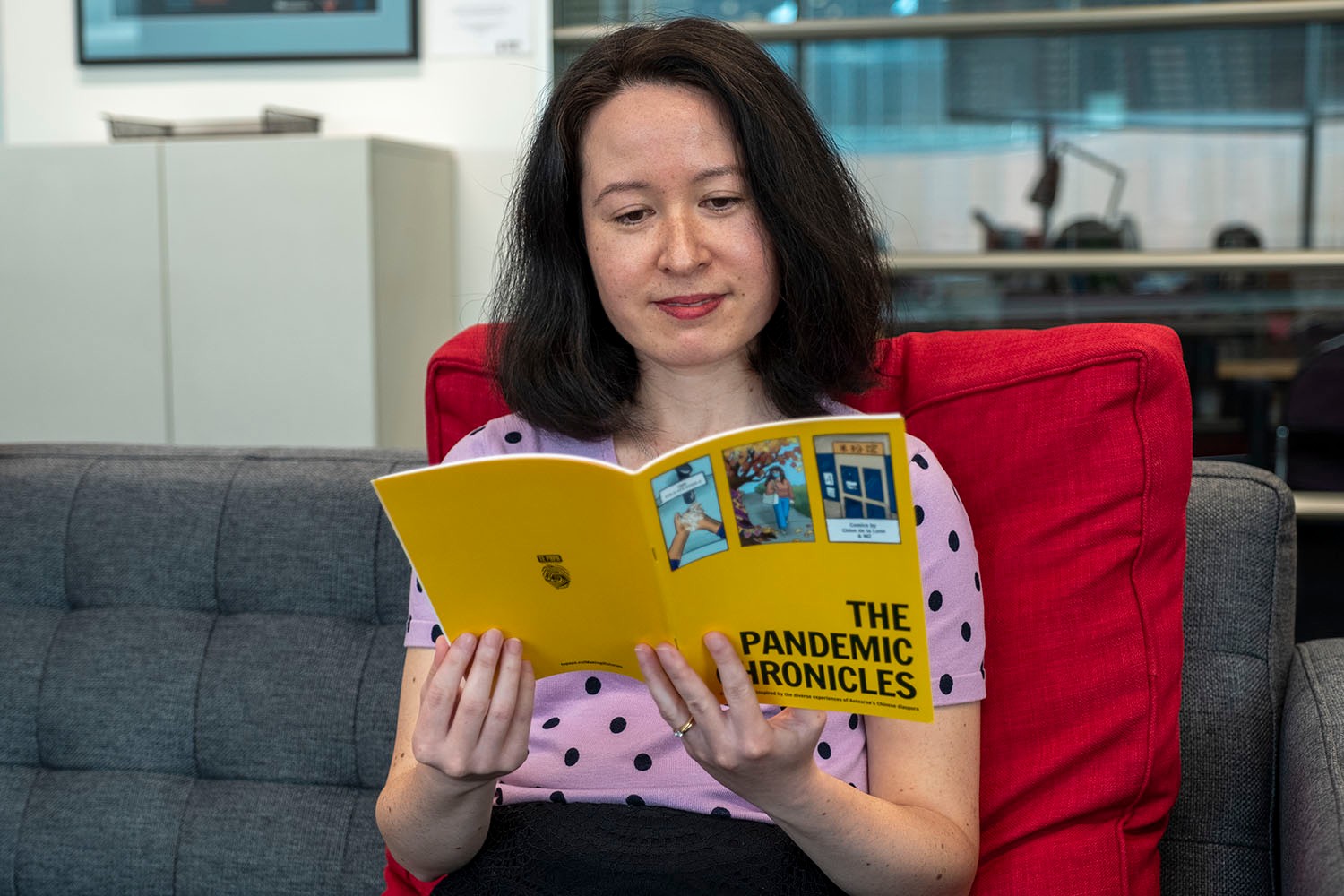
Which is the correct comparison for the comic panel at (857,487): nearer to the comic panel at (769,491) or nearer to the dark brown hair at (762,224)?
the comic panel at (769,491)

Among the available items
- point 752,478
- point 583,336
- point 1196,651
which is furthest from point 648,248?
point 1196,651

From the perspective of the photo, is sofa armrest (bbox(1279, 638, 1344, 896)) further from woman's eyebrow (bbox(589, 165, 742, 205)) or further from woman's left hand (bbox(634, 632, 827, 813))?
woman's eyebrow (bbox(589, 165, 742, 205))

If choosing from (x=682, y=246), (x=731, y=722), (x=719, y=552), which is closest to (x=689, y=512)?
(x=719, y=552)

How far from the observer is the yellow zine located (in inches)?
32.1

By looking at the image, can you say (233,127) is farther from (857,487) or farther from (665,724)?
(857,487)

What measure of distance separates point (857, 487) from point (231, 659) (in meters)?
0.96

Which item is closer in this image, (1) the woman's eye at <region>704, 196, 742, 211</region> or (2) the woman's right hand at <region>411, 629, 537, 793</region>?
(2) the woman's right hand at <region>411, 629, 537, 793</region>

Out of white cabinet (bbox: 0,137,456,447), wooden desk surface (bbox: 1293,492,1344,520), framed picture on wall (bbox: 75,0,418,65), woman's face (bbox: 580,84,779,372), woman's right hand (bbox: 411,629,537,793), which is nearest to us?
woman's right hand (bbox: 411,629,537,793)

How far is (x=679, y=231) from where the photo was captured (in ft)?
3.76

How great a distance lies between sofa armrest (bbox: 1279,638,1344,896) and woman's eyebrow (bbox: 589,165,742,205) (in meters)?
0.71

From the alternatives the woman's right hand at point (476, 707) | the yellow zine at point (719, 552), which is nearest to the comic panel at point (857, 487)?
the yellow zine at point (719, 552)

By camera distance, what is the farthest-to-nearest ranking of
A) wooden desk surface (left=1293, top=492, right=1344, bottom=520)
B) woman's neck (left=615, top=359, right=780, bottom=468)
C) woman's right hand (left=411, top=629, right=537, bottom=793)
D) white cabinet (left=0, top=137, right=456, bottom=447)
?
wooden desk surface (left=1293, top=492, right=1344, bottom=520), white cabinet (left=0, top=137, right=456, bottom=447), woman's neck (left=615, top=359, right=780, bottom=468), woman's right hand (left=411, top=629, right=537, bottom=793)

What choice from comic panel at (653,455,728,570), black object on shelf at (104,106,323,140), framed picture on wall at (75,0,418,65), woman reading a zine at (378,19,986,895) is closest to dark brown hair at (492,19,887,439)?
woman reading a zine at (378,19,986,895)

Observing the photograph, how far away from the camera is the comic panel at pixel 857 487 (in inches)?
31.4
